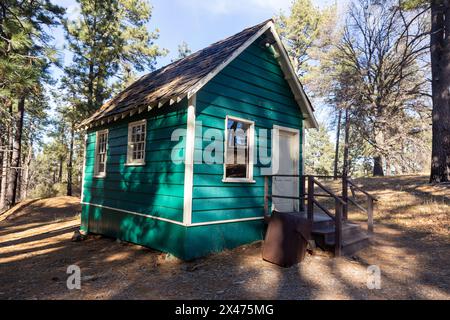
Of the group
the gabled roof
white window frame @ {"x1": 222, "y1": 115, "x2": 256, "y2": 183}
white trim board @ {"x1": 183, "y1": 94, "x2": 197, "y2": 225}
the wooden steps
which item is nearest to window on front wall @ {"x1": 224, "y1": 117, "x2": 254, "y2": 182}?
white window frame @ {"x1": 222, "y1": 115, "x2": 256, "y2": 183}

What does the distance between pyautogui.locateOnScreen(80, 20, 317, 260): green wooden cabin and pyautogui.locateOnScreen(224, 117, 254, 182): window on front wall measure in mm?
26

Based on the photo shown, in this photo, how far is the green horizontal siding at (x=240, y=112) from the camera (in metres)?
6.09

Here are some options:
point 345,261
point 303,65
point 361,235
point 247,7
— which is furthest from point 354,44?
point 345,261

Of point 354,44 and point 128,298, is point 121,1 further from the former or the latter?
point 128,298

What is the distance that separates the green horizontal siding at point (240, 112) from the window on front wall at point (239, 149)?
186 millimetres

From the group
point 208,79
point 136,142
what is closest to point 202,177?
point 208,79

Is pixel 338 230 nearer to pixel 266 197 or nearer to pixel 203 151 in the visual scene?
pixel 266 197

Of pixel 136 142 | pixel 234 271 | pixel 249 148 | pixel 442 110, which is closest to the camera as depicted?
pixel 234 271

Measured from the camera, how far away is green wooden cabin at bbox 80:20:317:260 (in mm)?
5949

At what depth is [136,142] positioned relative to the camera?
299 inches

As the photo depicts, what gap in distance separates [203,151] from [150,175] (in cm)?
164

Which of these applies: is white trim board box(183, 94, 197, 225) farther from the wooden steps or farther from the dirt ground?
the wooden steps

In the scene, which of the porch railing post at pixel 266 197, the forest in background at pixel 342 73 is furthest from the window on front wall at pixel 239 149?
the forest in background at pixel 342 73

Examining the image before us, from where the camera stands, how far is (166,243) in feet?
20.4
